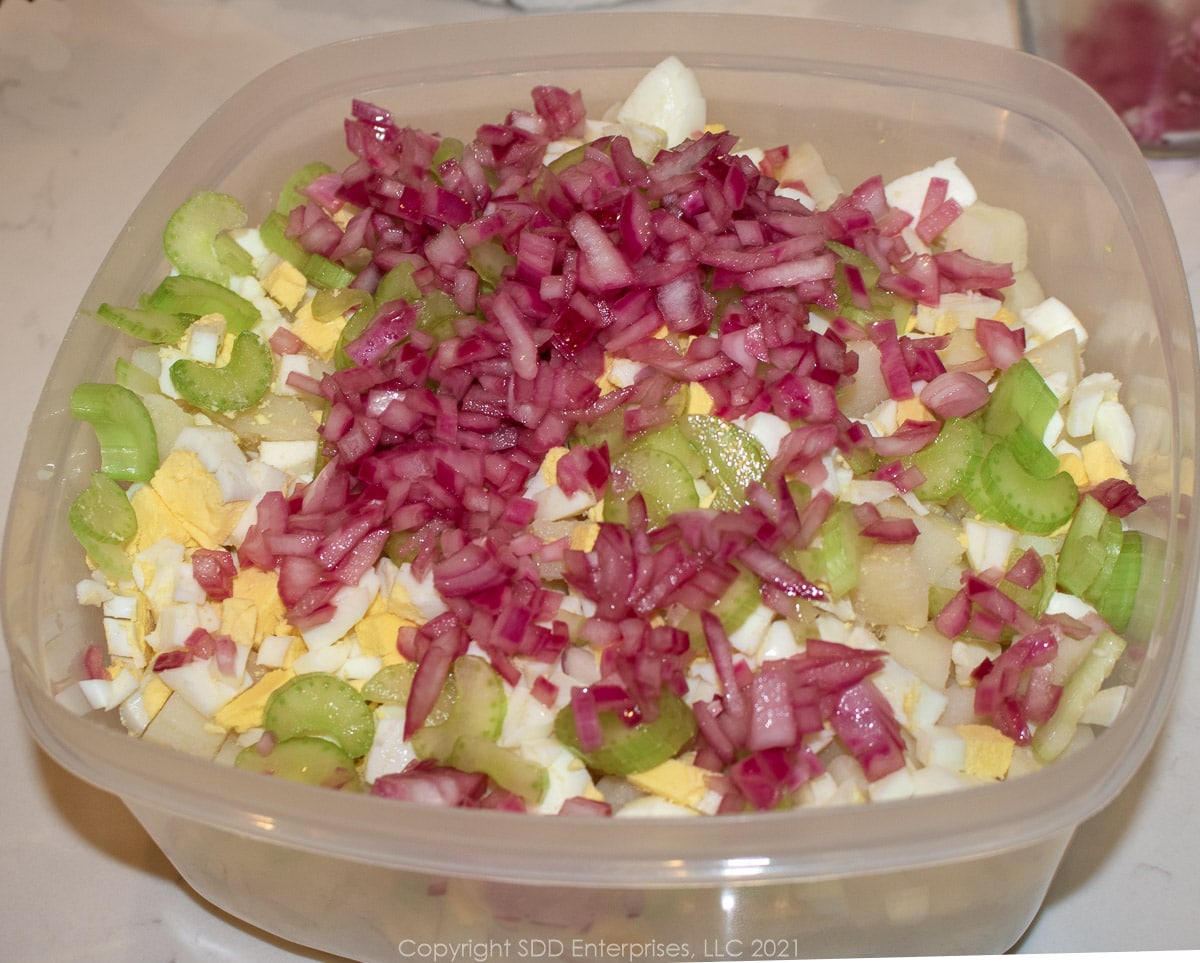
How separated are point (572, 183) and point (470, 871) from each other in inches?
29.2

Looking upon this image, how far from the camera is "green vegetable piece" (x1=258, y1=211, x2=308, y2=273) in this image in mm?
1477

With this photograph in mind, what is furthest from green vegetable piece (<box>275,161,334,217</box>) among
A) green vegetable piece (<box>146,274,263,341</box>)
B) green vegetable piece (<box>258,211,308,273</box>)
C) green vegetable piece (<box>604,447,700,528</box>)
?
green vegetable piece (<box>604,447,700,528</box>)

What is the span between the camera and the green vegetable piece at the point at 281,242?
1.48m

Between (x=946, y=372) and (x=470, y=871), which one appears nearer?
(x=470, y=871)

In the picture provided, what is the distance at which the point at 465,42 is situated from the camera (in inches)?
61.9

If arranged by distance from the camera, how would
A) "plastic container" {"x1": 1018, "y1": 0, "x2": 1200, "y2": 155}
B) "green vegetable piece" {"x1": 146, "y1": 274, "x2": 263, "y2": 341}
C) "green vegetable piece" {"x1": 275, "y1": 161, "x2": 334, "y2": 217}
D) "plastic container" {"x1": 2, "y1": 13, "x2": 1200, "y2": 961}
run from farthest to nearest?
"plastic container" {"x1": 1018, "y1": 0, "x2": 1200, "y2": 155}
"green vegetable piece" {"x1": 275, "y1": 161, "x2": 334, "y2": 217}
"green vegetable piece" {"x1": 146, "y1": 274, "x2": 263, "y2": 341}
"plastic container" {"x1": 2, "y1": 13, "x2": 1200, "y2": 961}

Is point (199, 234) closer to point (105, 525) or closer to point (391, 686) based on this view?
point (105, 525)

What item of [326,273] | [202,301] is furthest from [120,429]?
[326,273]

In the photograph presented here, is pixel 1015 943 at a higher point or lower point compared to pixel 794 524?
lower

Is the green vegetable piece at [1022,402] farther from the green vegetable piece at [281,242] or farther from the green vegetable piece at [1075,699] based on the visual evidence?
the green vegetable piece at [281,242]

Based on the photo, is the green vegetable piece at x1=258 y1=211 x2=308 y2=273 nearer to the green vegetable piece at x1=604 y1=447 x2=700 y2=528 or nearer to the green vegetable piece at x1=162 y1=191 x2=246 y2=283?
the green vegetable piece at x1=162 y1=191 x2=246 y2=283

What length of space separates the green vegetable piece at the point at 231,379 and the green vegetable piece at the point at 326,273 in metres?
0.13

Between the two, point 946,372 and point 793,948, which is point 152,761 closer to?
point 793,948

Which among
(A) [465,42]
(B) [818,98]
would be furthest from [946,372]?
(A) [465,42]
